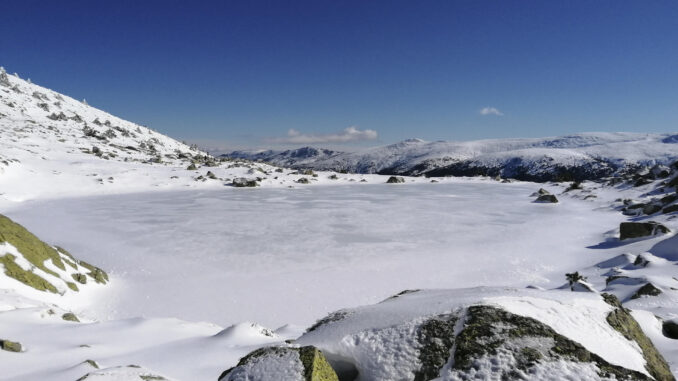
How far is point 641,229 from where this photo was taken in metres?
14.5

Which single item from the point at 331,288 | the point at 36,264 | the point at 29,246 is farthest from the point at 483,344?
the point at 29,246

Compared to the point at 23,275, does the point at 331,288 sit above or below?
below

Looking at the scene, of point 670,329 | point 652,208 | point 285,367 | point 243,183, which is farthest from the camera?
point 243,183

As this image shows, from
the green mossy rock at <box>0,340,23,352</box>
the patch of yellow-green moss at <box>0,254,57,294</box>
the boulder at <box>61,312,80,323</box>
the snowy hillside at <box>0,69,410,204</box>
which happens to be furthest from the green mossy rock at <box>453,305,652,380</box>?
the snowy hillside at <box>0,69,410,204</box>

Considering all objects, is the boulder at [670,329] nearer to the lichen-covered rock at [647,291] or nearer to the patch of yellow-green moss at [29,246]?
the lichen-covered rock at [647,291]

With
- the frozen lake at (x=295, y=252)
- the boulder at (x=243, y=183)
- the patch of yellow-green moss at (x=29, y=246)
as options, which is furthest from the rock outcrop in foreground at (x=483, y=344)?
the boulder at (x=243, y=183)

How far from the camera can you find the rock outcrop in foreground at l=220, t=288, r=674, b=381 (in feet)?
9.31

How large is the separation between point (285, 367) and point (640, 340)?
11.9 ft

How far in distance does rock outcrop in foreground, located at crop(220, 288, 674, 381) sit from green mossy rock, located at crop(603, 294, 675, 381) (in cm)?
1

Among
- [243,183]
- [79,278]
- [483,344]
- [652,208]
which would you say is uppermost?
[243,183]

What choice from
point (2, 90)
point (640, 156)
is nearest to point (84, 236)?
point (2, 90)

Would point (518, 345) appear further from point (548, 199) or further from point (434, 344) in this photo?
A: point (548, 199)

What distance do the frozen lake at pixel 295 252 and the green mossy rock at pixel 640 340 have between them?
266 inches

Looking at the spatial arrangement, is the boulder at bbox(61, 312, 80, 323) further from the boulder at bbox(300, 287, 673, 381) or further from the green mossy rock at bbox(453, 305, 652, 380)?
the green mossy rock at bbox(453, 305, 652, 380)
